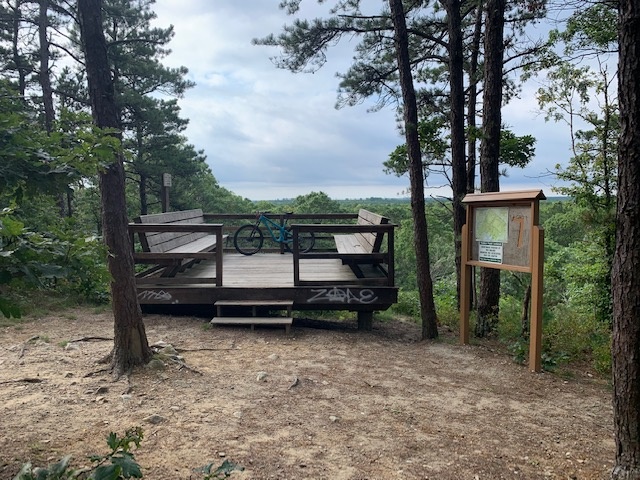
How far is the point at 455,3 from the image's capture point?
7.41 meters

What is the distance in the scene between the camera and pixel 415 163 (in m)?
6.59

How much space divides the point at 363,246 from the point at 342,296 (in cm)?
149

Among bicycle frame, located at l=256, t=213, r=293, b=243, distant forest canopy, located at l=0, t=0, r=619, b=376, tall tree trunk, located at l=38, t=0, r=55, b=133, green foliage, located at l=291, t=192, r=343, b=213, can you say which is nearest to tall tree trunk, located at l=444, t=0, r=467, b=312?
distant forest canopy, located at l=0, t=0, r=619, b=376

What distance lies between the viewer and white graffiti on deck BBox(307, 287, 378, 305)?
6.66 metres

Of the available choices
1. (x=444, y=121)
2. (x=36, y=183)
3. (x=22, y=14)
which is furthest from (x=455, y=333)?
(x=22, y=14)

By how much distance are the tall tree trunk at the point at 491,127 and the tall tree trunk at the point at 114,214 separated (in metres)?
4.59

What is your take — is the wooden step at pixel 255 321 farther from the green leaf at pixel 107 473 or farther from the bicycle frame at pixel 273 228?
the green leaf at pixel 107 473

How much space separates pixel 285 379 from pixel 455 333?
380 centimetres

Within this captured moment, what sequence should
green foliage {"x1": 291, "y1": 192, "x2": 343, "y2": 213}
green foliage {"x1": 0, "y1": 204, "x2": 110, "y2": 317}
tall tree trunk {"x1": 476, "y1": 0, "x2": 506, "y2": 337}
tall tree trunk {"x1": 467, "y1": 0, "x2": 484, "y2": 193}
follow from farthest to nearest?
green foliage {"x1": 291, "y1": 192, "x2": 343, "y2": 213} < tall tree trunk {"x1": 467, "y1": 0, "x2": 484, "y2": 193} < tall tree trunk {"x1": 476, "y1": 0, "x2": 506, "y2": 337} < green foliage {"x1": 0, "y1": 204, "x2": 110, "y2": 317}

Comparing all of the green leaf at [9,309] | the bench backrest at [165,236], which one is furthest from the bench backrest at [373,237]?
the green leaf at [9,309]

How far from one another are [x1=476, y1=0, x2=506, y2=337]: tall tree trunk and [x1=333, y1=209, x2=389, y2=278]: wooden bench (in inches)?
60.0

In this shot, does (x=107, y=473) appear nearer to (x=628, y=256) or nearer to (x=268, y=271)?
(x=628, y=256)

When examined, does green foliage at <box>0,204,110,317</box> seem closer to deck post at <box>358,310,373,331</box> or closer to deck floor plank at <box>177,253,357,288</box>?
deck floor plank at <box>177,253,357,288</box>

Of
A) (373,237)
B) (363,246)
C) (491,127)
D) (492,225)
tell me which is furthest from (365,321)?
(491,127)
